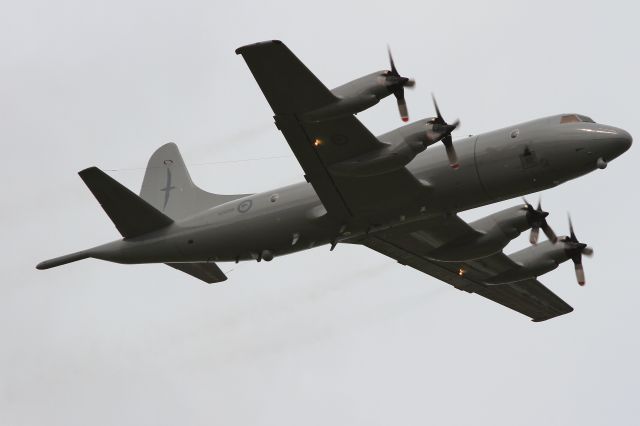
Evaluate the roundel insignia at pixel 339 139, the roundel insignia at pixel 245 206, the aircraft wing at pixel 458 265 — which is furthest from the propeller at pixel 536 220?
the roundel insignia at pixel 245 206

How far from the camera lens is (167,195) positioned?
41.6 meters

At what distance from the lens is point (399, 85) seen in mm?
32344

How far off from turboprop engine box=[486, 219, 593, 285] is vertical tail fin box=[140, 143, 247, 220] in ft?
33.7

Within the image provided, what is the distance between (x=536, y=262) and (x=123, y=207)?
14.4 metres

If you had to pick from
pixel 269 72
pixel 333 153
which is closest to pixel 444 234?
pixel 333 153

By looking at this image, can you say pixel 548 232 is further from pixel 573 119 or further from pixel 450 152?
pixel 450 152

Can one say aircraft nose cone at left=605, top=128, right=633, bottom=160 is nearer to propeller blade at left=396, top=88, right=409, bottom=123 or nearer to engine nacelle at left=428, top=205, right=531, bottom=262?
engine nacelle at left=428, top=205, right=531, bottom=262

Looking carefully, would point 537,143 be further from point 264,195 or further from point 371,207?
point 264,195

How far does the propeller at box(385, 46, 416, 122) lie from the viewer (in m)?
32.1

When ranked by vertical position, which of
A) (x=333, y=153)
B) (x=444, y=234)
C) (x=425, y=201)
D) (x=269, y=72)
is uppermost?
(x=269, y=72)

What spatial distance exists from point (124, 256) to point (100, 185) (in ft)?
9.85

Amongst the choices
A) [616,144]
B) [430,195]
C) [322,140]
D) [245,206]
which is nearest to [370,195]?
[430,195]

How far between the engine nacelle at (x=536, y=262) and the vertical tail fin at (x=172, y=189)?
33.0 ft

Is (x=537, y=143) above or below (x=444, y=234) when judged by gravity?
above
